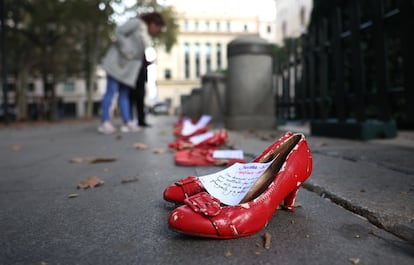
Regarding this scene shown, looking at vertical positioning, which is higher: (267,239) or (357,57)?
(357,57)

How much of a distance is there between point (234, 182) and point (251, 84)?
4581 mm

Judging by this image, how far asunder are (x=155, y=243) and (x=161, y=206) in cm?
46

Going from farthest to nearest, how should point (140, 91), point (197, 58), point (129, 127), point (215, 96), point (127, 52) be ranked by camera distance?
point (197, 58) < point (215, 96) < point (140, 91) < point (129, 127) < point (127, 52)

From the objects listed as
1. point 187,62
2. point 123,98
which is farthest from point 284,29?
point 187,62

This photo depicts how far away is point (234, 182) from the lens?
1.48 meters

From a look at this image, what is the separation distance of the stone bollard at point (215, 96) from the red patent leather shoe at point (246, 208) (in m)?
7.40

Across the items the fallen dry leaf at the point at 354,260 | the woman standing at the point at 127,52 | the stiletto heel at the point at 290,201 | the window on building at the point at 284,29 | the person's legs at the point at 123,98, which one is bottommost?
the fallen dry leaf at the point at 354,260

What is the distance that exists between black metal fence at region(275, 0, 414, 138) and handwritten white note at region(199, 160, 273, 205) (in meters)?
1.88

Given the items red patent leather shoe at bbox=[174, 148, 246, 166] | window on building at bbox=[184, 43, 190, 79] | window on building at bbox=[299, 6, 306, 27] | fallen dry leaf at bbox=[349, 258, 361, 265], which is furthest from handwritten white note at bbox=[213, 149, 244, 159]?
window on building at bbox=[184, 43, 190, 79]

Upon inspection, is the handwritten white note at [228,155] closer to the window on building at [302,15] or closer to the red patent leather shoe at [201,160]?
the red patent leather shoe at [201,160]

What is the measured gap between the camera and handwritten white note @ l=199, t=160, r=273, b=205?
140 centimetres

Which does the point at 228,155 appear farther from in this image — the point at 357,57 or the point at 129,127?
the point at 129,127

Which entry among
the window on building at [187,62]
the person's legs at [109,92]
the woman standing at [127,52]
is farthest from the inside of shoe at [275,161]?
the window on building at [187,62]

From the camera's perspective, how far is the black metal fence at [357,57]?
2910 mm
